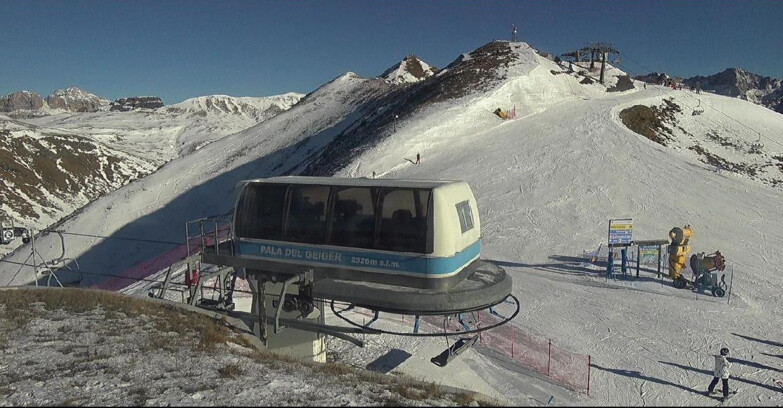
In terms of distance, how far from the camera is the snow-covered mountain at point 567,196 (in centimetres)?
1303

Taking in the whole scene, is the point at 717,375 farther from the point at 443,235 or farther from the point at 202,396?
the point at 202,396

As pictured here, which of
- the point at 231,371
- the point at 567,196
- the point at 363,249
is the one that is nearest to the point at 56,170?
the point at 567,196

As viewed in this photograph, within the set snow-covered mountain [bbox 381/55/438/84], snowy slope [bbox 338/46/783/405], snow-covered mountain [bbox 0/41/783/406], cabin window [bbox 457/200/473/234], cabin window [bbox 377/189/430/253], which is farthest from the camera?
snow-covered mountain [bbox 381/55/438/84]

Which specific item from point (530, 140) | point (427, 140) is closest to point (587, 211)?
point (530, 140)

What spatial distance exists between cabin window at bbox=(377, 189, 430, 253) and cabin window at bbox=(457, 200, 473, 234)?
0.91m

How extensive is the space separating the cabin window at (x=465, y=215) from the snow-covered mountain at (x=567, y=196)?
3509 mm

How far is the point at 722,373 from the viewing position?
10.7 m

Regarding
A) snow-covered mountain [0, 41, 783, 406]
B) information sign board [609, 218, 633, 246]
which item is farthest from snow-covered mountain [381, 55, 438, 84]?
information sign board [609, 218, 633, 246]

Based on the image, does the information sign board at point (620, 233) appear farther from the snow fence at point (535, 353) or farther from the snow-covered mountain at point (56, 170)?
the snow-covered mountain at point (56, 170)

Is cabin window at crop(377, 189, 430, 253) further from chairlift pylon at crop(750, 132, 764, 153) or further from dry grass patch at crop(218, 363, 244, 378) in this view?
chairlift pylon at crop(750, 132, 764, 153)

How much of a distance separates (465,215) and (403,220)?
145 centimetres

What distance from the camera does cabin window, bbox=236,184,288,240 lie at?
9.88 meters

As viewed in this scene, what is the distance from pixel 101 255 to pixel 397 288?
42569 mm

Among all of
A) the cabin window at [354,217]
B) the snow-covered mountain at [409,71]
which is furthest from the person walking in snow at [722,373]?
the snow-covered mountain at [409,71]
